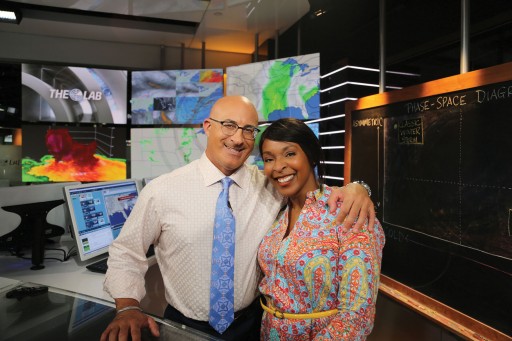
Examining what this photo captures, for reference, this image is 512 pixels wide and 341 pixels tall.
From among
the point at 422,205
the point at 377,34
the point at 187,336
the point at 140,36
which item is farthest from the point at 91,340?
the point at 140,36

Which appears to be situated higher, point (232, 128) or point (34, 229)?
point (232, 128)

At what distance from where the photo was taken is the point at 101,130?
216 inches

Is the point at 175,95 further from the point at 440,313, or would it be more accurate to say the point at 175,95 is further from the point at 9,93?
the point at 440,313

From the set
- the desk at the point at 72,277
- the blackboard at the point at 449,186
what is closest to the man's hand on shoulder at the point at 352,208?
the desk at the point at 72,277

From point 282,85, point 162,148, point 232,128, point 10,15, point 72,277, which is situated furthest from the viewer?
point 162,148

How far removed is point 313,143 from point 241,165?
405 millimetres

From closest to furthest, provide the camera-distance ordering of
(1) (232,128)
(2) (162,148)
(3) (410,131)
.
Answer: (1) (232,128)
(3) (410,131)
(2) (162,148)

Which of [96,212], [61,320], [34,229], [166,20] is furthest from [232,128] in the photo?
[166,20]

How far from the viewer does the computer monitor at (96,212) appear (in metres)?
2.11

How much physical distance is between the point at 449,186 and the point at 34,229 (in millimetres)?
3059

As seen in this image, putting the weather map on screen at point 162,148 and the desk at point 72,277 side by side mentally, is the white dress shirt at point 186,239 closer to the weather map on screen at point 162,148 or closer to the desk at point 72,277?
the desk at point 72,277

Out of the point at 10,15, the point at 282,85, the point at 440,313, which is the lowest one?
the point at 440,313

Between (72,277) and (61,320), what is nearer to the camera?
(61,320)

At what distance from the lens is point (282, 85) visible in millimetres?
4082
